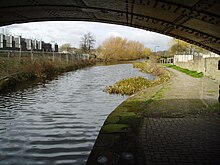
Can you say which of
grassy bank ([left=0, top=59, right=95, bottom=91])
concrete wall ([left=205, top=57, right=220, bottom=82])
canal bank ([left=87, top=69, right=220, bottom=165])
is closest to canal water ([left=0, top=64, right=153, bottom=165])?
canal bank ([left=87, top=69, right=220, bottom=165])

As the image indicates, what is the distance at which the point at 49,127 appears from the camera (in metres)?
9.35

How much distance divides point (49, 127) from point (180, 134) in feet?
14.1

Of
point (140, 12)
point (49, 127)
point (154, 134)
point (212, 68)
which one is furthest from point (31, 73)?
point (154, 134)

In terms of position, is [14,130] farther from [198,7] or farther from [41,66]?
[41,66]

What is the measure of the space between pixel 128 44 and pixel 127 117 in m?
97.6

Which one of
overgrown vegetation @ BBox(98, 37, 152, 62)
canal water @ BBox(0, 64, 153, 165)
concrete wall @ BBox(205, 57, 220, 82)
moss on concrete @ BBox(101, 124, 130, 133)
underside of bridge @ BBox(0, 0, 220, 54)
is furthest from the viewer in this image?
overgrown vegetation @ BBox(98, 37, 152, 62)

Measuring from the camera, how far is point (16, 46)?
143ft

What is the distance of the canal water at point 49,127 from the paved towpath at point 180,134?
5.21 ft

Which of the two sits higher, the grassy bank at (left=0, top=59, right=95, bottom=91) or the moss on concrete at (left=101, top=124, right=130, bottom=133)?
the grassy bank at (left=0, top=59, right=95, bottom=91)

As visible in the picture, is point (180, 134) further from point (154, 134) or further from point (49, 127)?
point (49, 127)

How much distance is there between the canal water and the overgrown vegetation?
244ft

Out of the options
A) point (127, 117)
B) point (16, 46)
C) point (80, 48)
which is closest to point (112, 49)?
point (80, 48)

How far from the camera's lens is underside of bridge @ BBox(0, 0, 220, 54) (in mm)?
5762

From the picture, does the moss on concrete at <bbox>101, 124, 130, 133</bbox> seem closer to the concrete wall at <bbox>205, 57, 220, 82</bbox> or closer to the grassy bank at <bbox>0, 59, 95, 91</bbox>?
the grassy bank at <bbox>0, 59, 95, 91</bbox>
